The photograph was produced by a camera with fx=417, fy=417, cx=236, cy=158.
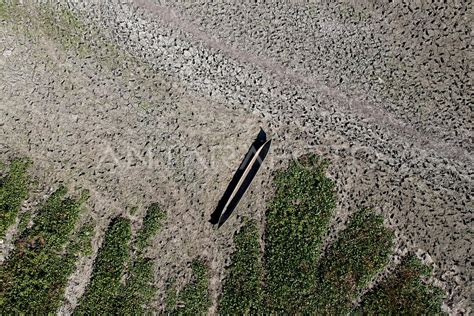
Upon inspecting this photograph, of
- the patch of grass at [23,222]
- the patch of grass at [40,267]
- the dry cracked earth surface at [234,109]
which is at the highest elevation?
the dry cracked earth surface at [234,109]

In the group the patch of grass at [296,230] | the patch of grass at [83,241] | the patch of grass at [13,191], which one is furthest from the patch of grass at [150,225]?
the patch of grass at [13,191]

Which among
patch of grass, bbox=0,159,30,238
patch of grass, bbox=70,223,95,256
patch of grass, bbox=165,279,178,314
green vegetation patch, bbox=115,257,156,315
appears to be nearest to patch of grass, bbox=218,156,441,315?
patch of grass, bbox=165,279,178,314

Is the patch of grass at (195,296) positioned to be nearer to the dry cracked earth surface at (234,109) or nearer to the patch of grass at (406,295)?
the dry cracked earth surface at (234,109)

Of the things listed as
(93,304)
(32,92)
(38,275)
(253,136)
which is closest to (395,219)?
(253,136)

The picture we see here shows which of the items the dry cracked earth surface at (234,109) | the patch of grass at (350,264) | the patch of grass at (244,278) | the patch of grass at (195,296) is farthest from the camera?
the dry cracked earth surface at (234,109)

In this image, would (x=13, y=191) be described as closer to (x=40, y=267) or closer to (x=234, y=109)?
(x=40, y=267)

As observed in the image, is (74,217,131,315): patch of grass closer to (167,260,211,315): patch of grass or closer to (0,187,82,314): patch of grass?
(0,187,82,314): patch of grass

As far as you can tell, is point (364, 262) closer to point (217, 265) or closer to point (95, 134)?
point (217, 265)
